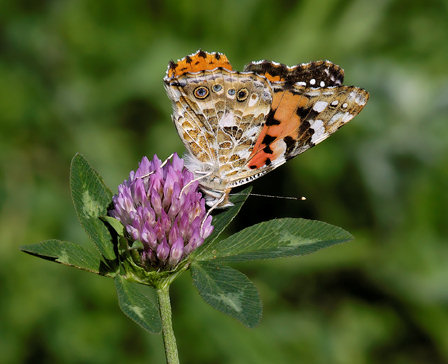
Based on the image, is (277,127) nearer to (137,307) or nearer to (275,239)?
(275,239)

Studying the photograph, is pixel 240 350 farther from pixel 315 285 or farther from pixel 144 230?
pixel 144 230

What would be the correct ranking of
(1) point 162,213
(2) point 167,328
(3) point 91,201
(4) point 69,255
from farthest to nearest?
(3) point 91,201 → (1) point 162,213 → (4) point 69,255 → (2) point 167,328

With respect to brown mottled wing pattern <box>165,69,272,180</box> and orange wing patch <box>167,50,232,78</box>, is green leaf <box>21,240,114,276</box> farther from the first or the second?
Answer: orange wing patch <box>167,50,232,78</box>

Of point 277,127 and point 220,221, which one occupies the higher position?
point 277,127

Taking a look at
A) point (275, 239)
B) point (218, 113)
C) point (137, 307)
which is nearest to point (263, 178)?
point (218, 113)

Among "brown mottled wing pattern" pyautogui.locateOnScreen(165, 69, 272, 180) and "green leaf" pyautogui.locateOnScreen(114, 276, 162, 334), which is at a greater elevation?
"brown mottled wing pattern" pyautogui.locateOnScreen(165, 69, 272, 180)

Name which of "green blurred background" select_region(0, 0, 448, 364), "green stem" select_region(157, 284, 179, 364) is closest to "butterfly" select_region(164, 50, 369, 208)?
"green stem" select_region(157, 284, 179, 364)
